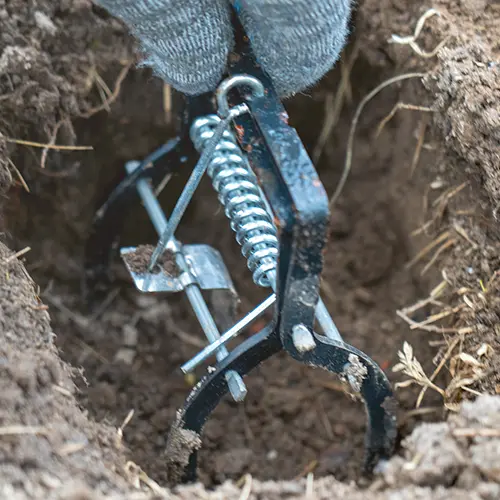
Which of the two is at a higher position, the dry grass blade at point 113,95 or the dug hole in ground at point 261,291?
the dry grass blade at point 113,95

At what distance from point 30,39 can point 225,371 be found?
79cm

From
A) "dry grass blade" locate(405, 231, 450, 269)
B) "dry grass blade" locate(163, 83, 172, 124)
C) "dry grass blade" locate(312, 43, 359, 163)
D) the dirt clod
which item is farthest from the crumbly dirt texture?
"dry grass blade" locate(312, 43, 359, 163)

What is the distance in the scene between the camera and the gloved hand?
1009 millimetres

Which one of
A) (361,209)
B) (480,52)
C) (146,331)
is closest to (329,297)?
(361,209)

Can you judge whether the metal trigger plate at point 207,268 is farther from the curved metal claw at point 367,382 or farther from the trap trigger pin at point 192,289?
the curved metal claw at point 367,382

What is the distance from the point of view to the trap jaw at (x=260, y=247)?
1.02 m

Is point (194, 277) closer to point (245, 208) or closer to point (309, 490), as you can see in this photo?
point (245, 208)

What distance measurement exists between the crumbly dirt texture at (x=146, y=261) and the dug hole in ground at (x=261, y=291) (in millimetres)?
204

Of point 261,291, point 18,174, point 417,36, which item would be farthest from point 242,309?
point 417,36

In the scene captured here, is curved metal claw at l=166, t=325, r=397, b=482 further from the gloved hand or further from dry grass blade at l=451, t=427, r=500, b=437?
the gloved hand

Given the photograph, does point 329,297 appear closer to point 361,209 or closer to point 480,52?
point 361,209

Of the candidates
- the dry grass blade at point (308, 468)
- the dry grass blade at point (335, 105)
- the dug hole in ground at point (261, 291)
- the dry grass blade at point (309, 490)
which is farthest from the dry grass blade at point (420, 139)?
the dry grass blade at point (309, 490)

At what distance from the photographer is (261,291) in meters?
1.83

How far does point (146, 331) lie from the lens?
5.79 feet
